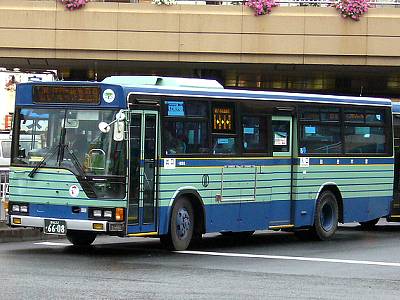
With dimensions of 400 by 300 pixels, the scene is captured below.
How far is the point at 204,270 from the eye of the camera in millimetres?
12820

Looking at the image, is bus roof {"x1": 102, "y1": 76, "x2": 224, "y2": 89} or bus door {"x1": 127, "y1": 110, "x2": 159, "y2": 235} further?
bus roof {"x1": 102, "y1": 76, "x2": 224, "y2": 89}

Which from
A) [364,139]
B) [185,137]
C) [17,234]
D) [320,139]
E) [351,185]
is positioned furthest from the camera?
[364,139]

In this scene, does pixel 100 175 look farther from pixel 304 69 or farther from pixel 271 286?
pixel 304 69

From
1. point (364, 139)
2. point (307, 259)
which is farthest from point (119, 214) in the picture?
point (364, 139)

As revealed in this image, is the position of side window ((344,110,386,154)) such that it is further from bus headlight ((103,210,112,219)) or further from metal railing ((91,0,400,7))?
metal railing ((91,0,400,7))

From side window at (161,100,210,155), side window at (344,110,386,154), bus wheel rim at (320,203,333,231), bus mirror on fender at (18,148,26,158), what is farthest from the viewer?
side window at (344,110,386,154)

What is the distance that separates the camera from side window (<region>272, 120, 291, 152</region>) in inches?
671

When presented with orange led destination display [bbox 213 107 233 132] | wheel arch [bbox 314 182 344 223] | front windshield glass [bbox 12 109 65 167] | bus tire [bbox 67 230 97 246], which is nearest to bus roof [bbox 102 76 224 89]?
orange led destination display [bbox 213 107 233 132]

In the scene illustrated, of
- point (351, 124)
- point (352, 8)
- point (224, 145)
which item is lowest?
point (224, 145)

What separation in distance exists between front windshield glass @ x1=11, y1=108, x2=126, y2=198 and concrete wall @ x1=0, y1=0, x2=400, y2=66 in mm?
19669

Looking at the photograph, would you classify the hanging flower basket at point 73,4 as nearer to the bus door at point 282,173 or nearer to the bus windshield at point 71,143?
the bus door at point 282,173

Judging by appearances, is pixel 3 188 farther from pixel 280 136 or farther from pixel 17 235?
pixel 280 136

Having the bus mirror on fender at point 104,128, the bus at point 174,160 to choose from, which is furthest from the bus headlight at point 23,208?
the bus mirror on fender at point 104,128

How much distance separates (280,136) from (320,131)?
3.87ft
